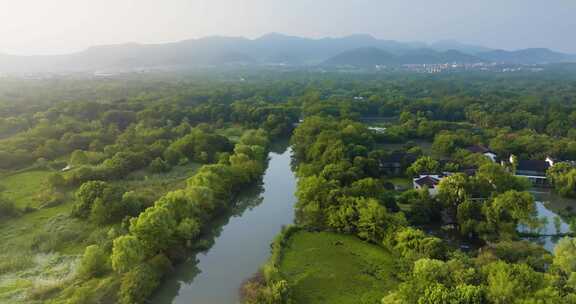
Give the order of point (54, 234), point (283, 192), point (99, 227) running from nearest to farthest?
point (54, 234), point (99, 227), point (283, 192)

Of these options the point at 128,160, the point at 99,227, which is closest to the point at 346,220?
the point at 99,227

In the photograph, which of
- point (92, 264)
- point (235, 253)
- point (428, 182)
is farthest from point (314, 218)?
point (92, 264)

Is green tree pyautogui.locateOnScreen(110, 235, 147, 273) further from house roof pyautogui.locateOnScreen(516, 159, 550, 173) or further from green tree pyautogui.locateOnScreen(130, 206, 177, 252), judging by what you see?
house roof pyautogui.locateOnScreen(516, 159, 550, 173)

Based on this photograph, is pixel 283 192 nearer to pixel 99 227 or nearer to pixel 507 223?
pixel 99 227

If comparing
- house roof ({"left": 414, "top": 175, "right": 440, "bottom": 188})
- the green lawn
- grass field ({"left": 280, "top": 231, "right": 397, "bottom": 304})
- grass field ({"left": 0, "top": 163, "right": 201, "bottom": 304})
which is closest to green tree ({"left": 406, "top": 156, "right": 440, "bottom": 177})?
house roof ({"left": 414, "top": 175, "right": 440, "bottom": 188})

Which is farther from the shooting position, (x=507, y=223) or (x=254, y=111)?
(x=254, y=111)

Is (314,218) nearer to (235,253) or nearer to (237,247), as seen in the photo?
(237,247)

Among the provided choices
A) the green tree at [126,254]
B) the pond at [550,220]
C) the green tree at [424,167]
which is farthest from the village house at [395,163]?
the green tree at [126,254]
